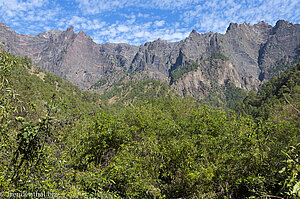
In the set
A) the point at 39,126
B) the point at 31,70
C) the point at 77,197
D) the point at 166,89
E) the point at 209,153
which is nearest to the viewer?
the point at 39,126

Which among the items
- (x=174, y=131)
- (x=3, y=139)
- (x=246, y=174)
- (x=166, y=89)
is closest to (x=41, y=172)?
(x=3, y=139)

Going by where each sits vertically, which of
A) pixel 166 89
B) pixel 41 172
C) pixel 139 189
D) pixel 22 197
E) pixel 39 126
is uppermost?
pixel 166 89

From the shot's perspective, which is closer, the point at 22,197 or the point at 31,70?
the point at 22,197

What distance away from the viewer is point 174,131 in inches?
704

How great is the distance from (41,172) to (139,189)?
6.75 meters

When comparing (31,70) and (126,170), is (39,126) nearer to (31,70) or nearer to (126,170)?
(126,170)

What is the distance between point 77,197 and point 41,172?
64.2 inches

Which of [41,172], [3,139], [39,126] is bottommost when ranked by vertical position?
[41,172]

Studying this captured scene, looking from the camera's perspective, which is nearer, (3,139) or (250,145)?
(3,139)

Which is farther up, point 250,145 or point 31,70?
point 31,70

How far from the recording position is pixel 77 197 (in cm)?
645

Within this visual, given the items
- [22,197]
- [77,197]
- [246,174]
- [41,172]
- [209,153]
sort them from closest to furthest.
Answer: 1. [22,197]
2. [41,172]
3. [77,197]
4. [246,174]
5. [209,153]

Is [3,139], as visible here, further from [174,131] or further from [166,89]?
[166,89]

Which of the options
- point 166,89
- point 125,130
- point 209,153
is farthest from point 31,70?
point 209,153
